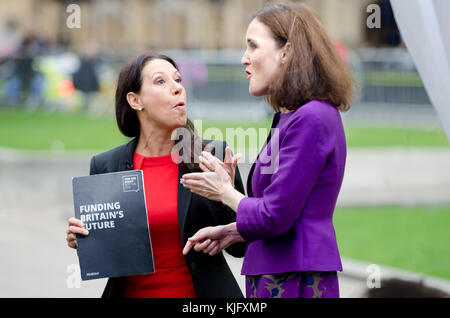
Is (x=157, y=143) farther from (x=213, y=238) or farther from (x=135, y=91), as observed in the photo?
(x=213, y=238)

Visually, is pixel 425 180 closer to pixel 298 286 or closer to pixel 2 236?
pixel 2 236

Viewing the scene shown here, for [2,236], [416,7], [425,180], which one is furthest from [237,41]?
[416,7]

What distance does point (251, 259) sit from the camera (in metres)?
3.30

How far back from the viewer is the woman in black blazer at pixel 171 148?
3.78 meters

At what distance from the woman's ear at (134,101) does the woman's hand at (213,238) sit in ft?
2.83

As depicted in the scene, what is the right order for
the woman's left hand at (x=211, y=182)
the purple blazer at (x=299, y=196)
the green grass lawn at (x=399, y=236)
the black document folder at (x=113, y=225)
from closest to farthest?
the purple blazer at (x=299, y=196)
the woman's left hand at (x=211, y=182)
the black document folder at (x=113, y=225)
the green grass lawn at (x=399, y=236)

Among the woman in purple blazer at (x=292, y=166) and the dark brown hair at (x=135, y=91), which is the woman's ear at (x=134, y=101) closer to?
the dark brown hair at (x=135, y=91)

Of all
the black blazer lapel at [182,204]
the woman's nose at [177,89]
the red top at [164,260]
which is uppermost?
the woman's nose at [177,89]

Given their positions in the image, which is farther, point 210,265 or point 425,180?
point 425,180

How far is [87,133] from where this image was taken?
17.5 m

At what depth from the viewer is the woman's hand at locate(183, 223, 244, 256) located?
3.41 meters

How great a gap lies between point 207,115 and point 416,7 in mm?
18028

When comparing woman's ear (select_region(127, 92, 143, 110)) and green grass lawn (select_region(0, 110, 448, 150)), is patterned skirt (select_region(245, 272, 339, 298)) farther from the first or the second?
green grass lawn (select_region(0, 110, 448, 150))

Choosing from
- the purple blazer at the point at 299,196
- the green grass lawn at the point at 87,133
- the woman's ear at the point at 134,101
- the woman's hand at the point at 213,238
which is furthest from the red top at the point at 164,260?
the green grass lawn at the point at 87,133
